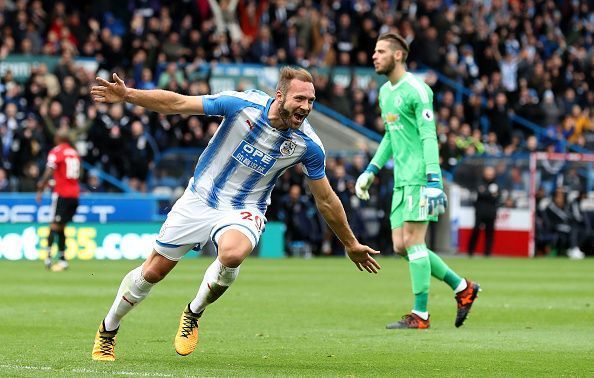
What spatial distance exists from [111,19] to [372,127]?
23.8 feet

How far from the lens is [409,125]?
11.7m

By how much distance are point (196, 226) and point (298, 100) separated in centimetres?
116

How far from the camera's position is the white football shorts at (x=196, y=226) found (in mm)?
8578

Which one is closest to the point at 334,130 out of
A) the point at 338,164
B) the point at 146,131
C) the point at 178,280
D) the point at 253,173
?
the point at 338,164

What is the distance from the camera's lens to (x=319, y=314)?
523 inches

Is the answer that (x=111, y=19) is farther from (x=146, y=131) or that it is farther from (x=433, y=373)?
(x=433, y=373)

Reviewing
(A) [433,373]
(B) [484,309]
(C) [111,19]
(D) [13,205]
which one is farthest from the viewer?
(C) [111,19]

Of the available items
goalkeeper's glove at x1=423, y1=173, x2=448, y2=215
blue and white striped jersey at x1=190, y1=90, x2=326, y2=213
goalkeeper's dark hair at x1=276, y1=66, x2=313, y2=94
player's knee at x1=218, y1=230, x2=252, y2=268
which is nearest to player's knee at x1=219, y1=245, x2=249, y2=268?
player's knee at x1=218, y1=230, x2=252, y2=268

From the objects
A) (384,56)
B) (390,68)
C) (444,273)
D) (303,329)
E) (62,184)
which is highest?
(384,56)

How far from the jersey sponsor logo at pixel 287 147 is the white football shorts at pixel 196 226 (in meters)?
0.51

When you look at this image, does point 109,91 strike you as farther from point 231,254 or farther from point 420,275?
point 420,275

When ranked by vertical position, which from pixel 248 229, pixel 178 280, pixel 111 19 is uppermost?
pixel 111 19

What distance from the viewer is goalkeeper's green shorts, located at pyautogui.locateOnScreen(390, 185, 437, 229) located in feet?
37.7

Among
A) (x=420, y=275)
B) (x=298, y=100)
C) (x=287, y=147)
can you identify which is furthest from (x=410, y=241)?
(x=298, y=100)
